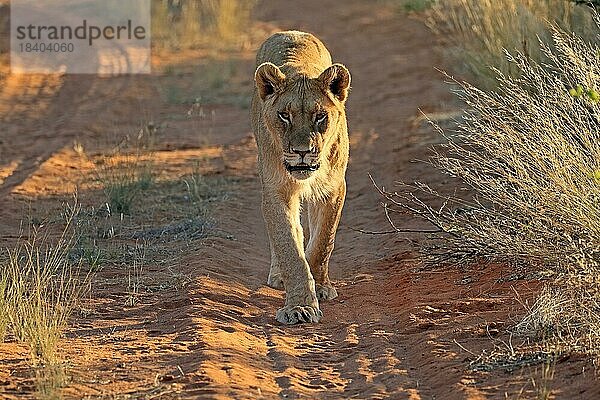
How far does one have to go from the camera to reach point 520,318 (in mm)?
6008

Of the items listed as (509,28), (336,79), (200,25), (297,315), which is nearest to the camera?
(297,315)

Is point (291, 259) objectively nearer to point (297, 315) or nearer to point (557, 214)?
point (297, 315)

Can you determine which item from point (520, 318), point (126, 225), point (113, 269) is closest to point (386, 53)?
point (126, 225)

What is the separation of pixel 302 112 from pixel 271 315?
3.95 ft

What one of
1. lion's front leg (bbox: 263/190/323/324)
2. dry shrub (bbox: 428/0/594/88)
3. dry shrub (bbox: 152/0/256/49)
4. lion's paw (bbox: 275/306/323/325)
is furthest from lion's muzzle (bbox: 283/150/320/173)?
dry shrub (bbox: 152/0/256/49)

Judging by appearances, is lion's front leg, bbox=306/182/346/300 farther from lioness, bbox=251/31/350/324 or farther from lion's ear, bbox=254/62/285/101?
lion's ear, bbox=254/62/285/101

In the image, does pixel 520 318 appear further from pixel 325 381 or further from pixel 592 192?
pixel 325 381

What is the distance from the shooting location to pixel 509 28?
32.8 feet

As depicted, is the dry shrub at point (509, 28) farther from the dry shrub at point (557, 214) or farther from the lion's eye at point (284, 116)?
the lion's eye at point (284, 116)

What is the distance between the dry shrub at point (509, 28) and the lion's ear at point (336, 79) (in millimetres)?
2722

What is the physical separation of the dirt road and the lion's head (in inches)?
37.6

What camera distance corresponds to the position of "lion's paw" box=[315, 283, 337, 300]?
7.07 metres

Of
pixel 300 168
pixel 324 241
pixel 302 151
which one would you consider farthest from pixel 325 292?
pixel 302 151

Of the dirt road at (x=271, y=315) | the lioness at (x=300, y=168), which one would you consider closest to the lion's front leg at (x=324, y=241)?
the lioness at (x=300, y=168)
